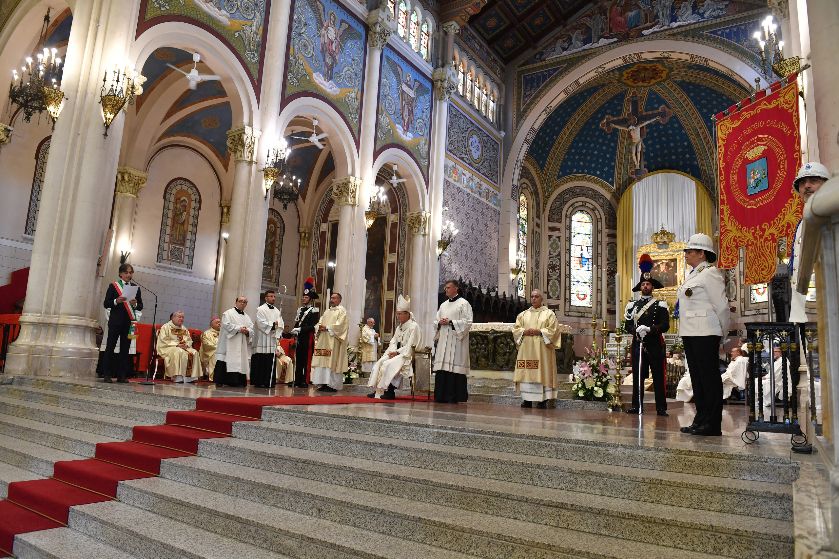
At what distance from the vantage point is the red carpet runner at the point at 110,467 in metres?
4.71

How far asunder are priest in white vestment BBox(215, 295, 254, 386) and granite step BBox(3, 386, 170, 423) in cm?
301

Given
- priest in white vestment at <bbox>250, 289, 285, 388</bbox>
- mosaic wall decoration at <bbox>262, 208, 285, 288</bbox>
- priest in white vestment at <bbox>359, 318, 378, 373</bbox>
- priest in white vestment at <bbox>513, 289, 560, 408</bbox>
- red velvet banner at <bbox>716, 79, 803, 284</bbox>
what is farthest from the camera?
mosaic wall decoration at <bbox>262, 208, 285, 288</bbox>

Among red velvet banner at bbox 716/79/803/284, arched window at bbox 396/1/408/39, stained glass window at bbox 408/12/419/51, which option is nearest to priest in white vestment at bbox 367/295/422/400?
red velvet banner at bbox 716/79/803/284

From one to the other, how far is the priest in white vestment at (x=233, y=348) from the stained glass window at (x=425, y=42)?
11389 mm

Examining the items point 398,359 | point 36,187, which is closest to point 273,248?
point 36,187

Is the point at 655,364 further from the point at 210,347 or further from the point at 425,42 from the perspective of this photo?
the point at 425,42

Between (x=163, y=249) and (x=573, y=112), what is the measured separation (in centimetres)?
1626

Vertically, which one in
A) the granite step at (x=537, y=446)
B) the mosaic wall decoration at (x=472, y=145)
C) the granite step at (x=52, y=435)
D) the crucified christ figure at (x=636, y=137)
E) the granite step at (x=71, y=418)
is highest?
the crucified christ figure at (x=636, y=137)

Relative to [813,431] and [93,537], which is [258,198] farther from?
[813,431]

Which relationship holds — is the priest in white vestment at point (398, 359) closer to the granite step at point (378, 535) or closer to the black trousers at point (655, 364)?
the black trousers at point (655, 364)

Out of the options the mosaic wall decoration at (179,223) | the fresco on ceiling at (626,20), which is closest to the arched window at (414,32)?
the fresco on ceiling at (626,20)

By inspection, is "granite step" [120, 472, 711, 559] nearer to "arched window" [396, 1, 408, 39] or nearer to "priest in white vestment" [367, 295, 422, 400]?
"priest in white vestment" [367, 295, 422, 400]

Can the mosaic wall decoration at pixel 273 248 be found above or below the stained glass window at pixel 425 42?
below

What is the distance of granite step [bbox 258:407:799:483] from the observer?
3.68 meters
